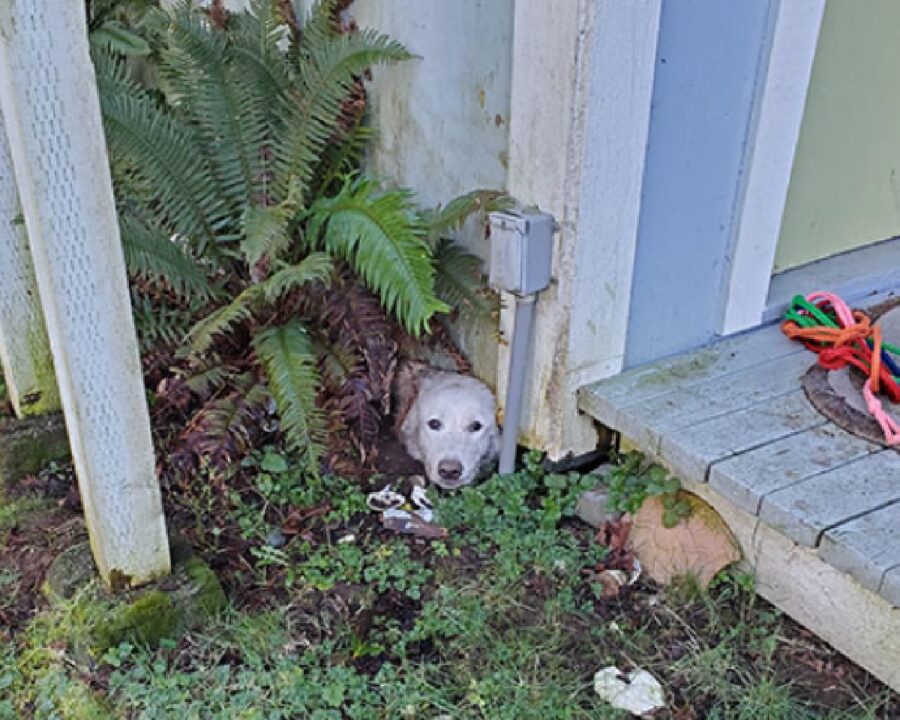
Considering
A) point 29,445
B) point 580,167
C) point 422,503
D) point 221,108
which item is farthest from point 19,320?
point 580,167

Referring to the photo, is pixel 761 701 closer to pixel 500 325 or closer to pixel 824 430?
pixel 824 430

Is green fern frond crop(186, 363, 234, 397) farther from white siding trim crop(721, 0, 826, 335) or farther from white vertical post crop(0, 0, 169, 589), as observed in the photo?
white siding trim crop(721, 0, 826, 335)

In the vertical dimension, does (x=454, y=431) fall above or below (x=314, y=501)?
above

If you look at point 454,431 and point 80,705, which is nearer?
point 80,705

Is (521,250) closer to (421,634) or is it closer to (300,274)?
(300,274)

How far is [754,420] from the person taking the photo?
253cm

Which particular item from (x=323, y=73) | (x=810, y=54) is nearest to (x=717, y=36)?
(x=810, y=54)

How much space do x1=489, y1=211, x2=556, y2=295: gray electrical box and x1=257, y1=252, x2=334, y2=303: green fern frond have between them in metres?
0.48

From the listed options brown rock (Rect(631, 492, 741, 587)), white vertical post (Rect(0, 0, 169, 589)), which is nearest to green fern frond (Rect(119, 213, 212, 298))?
white vertical post (Rect(0, 0, 169, 589))

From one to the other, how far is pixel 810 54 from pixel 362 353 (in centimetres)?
156

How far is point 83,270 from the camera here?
187 cm

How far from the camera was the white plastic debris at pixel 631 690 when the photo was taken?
2.15 metres

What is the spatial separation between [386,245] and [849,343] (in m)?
1.40

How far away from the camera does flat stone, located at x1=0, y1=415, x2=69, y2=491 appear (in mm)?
2773
